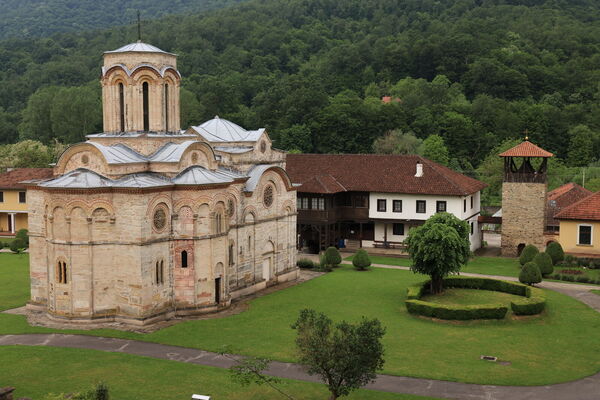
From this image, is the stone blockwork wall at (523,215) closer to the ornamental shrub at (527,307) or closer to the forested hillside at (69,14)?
the ornamental shrub at (527,307)

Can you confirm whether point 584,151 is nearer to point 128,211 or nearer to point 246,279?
point 246,279

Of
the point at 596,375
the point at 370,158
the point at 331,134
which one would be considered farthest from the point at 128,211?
the point at 331,134

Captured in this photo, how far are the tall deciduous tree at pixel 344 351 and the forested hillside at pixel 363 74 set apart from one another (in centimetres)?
5581

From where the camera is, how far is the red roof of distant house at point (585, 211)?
44.0m

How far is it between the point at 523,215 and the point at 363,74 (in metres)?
59.5

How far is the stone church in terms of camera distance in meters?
31.5

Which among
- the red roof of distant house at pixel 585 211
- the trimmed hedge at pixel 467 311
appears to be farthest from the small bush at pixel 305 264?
the red roof of distant house at pixel 585 211

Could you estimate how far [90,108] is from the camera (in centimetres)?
8775

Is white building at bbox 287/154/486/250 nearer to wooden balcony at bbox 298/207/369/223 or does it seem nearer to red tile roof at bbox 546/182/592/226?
wooden balcony at bbox 298/207/369/223

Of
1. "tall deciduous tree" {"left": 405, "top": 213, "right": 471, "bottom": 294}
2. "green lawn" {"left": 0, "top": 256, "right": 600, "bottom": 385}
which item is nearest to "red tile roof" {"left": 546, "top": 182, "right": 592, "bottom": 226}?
"green lawn" {"left": 0, "top": 256, "right": 600, "bottom": 385}

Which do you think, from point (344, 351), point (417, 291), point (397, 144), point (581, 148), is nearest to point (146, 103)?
point (417, 291)

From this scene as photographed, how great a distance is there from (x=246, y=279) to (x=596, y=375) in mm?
19090

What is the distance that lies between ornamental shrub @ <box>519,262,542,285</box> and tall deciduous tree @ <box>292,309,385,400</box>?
822 inches

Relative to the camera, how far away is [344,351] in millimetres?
19656
